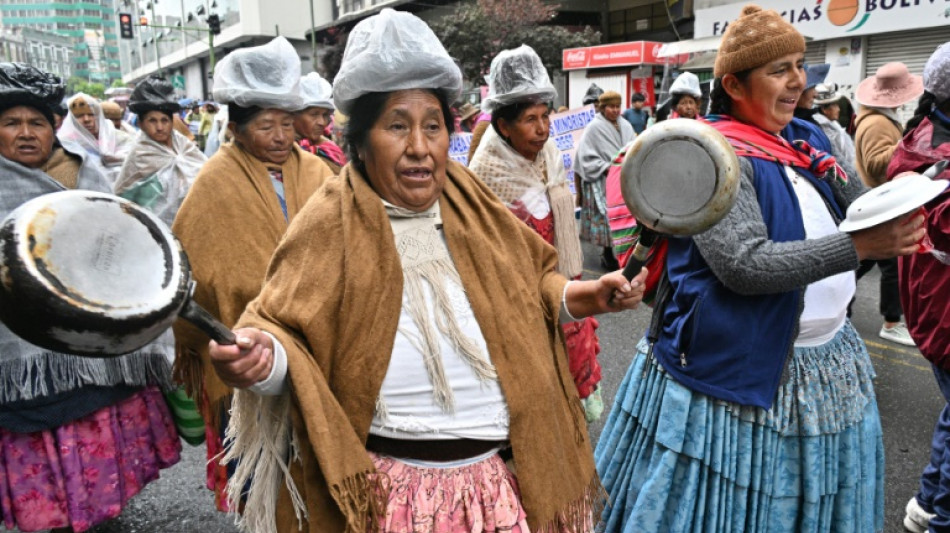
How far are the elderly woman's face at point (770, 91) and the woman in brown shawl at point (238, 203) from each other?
1866 millimetres

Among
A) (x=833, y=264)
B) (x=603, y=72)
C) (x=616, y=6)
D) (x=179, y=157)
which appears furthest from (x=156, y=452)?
Answer: (x=616, y=6)

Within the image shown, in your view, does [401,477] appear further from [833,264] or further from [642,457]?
[833,264]

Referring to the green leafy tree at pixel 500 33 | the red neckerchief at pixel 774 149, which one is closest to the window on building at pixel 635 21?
the green leafy tree at pixel 500 33

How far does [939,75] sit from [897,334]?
3.27 metres

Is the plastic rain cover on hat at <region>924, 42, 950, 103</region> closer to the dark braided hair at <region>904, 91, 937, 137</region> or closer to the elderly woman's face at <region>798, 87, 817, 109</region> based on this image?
the dark braided hair at <region>904, 91, 937, 137</region>

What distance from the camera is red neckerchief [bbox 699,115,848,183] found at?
7.01ft

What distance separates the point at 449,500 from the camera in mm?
1730

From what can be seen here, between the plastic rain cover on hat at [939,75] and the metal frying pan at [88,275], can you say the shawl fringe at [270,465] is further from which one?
the plastic rain cover on hat at [939,75]

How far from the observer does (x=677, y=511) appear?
2.36 m

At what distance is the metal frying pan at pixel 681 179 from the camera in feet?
4.81

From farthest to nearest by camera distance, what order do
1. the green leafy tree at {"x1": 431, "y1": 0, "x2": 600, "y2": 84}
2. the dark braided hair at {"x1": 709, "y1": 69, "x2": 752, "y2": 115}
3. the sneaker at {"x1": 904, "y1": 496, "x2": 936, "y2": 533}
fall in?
the green leafy tree at {"x1": 431, "y1": 0, "x2": 600, "y2": 84} < the sneaker at {"x1": 904, "y1": 496, "x2": 936, "y2": 533} < the dark braided hair at {"x1": 709, "y1": 69, "x2": 752, "y2": 115}

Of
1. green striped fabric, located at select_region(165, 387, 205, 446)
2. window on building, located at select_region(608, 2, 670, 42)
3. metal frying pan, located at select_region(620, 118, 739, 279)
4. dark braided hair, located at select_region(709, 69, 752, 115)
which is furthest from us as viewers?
window on building, located at select_region(608, 2, 670, 42)

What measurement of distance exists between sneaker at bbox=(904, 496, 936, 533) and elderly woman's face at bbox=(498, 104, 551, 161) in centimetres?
234

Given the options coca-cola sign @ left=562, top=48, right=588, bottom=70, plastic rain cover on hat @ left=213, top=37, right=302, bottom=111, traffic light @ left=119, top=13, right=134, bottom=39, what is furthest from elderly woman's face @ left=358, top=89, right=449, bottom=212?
traffic light @ left=119, top=13, right=134, bottom=39
